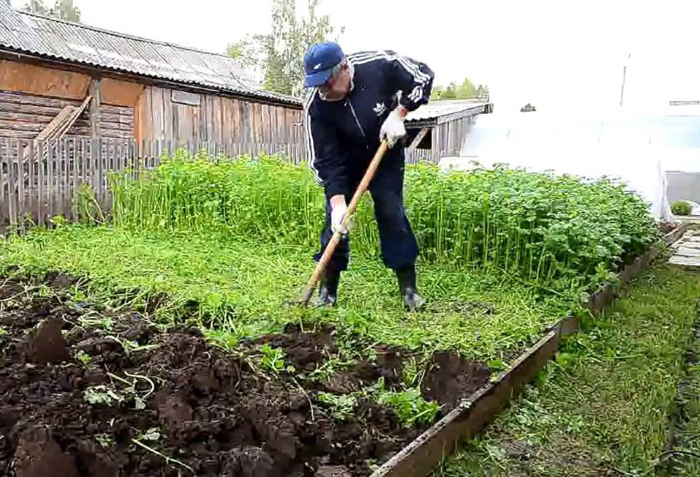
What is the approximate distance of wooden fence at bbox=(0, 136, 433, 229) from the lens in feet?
22.3

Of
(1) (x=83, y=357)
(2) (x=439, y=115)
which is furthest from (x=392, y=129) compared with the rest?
(2) (x=439, y=115)

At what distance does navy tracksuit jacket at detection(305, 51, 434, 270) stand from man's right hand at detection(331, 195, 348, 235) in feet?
0.21

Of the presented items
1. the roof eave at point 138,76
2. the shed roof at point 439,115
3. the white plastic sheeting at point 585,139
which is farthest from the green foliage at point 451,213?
the shed roof at point 439,115

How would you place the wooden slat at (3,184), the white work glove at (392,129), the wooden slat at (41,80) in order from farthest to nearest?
the wooden slat at (41,80), the wooden slat at (3,184), the white work glove at (392,129)

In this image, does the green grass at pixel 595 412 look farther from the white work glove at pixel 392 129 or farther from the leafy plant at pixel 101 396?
the white work glove at pixel 392 129

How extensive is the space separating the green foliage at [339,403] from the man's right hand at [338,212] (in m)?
1.33

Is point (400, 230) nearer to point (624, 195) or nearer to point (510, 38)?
point (624, 195)

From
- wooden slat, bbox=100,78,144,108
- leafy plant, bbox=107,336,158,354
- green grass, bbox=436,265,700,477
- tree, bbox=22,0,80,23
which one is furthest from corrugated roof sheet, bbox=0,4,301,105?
tree, bbox=22,0,80,23

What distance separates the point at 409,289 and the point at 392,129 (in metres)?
1.00

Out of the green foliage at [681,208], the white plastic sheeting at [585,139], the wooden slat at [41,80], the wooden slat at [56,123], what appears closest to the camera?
the wooden slat at [41,80]

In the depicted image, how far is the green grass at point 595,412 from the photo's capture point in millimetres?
2363

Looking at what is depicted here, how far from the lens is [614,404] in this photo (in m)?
2.93

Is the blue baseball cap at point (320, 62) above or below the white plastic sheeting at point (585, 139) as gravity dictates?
below

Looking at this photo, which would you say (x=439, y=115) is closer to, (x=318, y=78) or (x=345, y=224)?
(x=345, y=224)
